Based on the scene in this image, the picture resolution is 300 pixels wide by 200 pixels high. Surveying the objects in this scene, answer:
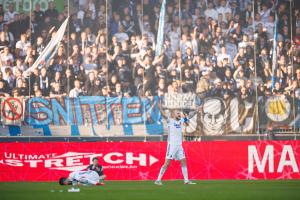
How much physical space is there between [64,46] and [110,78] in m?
2.47

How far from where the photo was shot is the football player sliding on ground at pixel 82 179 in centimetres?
1875

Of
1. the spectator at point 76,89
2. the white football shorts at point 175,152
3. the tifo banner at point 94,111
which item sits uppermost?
the spectator at point 76,89

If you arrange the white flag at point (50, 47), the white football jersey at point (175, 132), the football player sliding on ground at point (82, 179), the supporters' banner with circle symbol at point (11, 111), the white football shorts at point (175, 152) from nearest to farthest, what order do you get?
the football player sliding on ground at point (82, 179), the white football shorts at point (175, 152), the white football jersey at point (175, 132), the supporters' banner with circle symbol at point (11, 111), the white flag at point (50, 47)

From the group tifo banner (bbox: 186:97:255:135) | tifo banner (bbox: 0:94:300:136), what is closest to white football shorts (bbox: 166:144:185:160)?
tifo banner (bbox: 0:94:300:136)

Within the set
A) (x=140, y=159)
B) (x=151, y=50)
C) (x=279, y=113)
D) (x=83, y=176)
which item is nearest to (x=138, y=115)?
(x=151, y=50)

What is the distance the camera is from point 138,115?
96.5 ft

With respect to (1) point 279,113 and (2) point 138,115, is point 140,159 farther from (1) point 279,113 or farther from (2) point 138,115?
(1) point 279,113

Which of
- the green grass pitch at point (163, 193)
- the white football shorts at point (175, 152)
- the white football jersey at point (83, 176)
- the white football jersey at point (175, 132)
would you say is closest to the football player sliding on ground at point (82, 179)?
the white football jersey at point (83, 176)

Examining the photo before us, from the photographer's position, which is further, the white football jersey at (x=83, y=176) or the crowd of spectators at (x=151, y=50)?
the crowd of spectators at (x=151, y=50)

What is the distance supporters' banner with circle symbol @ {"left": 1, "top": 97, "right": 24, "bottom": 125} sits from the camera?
29219 mm

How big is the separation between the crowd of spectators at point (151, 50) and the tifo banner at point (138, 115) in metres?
0.47

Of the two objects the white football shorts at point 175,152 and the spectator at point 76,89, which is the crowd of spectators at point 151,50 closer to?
the spectator at point 76,89

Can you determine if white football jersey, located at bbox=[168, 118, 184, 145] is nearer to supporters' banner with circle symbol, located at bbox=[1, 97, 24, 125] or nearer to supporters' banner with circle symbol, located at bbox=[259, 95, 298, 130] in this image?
supporters' banner with circle symbol, located at bbox=[259, 95, 298, 130]

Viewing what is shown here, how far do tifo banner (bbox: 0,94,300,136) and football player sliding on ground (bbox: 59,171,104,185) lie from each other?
30.7ft
